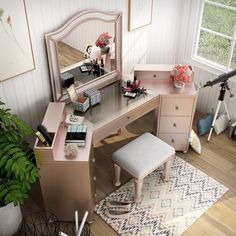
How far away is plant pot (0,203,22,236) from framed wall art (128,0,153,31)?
1819 millimetres

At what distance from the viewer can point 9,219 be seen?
2.45 meters

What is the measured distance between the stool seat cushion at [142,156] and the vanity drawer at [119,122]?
190mm

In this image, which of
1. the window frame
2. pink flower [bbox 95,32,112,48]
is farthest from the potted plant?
the window frame

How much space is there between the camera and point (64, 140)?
2422mm

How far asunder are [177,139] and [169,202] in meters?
0.66

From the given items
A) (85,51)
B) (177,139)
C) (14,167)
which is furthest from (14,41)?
(177,139)

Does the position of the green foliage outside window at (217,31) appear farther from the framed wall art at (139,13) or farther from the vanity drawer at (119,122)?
the vanity drawer at (119,122)

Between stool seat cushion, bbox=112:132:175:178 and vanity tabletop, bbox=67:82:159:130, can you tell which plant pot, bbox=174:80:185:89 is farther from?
stool seat cushion, bbox=112:132:175:178

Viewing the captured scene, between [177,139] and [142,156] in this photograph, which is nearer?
[142,156]

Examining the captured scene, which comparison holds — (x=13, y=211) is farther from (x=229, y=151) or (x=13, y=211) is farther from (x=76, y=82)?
(x=229, y=151)

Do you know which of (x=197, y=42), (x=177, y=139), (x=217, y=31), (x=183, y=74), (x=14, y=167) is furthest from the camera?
(x=197, y=42)

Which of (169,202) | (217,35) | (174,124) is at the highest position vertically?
(217,35)

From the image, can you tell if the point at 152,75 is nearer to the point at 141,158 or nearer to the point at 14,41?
the point at 141,158

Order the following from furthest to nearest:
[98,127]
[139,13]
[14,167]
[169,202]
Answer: [139,13] < [169,202] < [98,127] < [14,167]
